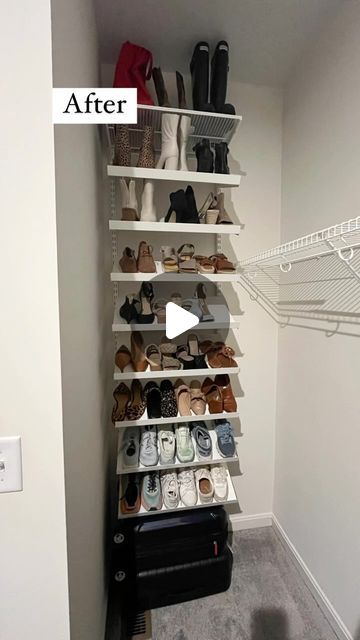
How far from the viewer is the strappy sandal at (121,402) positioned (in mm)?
1261

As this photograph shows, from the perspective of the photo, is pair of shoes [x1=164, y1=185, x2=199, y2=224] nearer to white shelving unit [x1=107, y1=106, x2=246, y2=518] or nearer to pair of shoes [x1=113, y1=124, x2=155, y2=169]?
white shelving unit [x1=107, y1=106, x2=246, y2=518]

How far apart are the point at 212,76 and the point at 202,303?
3.31ft

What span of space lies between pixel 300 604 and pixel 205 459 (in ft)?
2.48

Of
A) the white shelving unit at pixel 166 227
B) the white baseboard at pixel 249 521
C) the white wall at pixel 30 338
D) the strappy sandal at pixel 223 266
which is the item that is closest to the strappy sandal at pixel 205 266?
the strappy sandal at pixel 223 266

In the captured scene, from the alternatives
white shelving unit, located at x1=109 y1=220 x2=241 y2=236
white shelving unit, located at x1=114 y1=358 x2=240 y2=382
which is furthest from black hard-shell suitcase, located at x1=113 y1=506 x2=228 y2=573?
white shelving unit, located at x1=109 y1=220 x2=241 y2=236

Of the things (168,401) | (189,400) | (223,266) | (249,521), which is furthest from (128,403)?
(249,521)

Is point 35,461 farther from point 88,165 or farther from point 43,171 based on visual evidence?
point 88,165

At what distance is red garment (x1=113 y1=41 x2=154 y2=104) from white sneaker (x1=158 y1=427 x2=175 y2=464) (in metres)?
1.45

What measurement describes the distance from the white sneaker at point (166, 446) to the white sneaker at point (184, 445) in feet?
0.09

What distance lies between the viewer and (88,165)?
3.15 ft

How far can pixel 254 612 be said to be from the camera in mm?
1260

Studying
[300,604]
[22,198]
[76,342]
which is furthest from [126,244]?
[300,604]

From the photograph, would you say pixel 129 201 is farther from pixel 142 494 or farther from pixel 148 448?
pixel 142 494

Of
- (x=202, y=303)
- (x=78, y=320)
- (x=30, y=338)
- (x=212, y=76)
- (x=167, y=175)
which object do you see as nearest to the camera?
(x=30, y=338)
